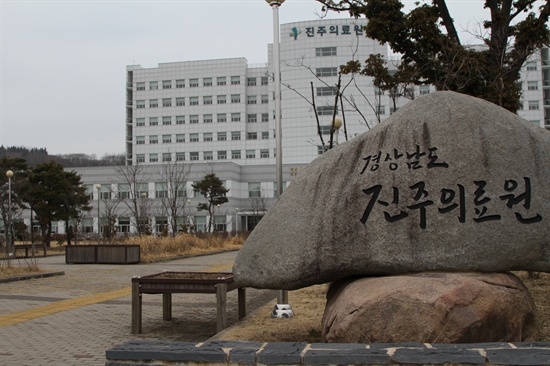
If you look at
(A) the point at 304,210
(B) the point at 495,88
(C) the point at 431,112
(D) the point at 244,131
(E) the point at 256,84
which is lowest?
Result: (A) the point at 304,210

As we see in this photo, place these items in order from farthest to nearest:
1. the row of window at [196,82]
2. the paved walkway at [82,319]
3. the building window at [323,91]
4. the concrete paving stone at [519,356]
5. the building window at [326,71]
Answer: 1. the row of window at [196,82]
2. the building window at [326,71]
3. the building window at [323,91]
4. the paved walkway at [82,319]
5. the concrete paving stone at [519,356]

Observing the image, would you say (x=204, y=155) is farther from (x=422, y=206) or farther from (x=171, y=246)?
(x=422, y=206)

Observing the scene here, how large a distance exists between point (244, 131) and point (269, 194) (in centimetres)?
1034

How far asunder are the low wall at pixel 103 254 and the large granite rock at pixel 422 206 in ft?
57.4

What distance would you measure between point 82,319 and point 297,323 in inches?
152

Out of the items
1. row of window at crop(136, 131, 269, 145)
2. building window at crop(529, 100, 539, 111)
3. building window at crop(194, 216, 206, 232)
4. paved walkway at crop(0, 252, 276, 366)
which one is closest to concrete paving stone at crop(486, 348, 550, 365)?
paved walkway at crop(0, 252, 276, 366)

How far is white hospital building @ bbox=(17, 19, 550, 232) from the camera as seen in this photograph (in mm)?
62844

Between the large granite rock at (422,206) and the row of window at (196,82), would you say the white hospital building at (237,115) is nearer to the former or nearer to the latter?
the row of window at (196,82)

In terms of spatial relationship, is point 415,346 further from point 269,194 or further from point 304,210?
point 269,194

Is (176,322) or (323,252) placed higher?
(323,252)

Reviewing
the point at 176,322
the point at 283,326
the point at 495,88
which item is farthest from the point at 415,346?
the point at 495,88

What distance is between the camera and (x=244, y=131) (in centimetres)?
7144

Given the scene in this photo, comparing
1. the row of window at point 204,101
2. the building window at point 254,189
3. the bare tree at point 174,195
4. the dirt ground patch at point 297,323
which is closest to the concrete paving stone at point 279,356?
the dirt ground patch at point 297,323

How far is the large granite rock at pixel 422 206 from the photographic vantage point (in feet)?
19.0
